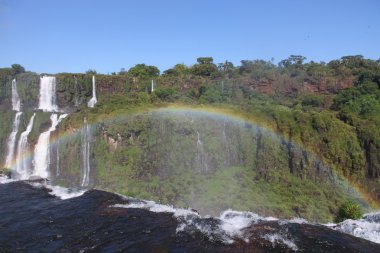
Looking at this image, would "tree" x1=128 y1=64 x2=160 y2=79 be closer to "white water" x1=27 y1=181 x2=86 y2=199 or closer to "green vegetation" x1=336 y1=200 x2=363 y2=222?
"white water" x1=27 y1=181 x2=86 y2=199

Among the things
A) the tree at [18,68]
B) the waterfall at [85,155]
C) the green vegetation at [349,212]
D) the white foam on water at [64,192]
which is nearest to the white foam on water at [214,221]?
the green vegetation at [349,212]

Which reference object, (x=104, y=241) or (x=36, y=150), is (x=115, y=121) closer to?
(x=36, y=150)

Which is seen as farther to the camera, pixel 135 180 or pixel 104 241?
pixel 135 180

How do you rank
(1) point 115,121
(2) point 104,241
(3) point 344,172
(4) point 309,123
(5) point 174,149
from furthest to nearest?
(1) point 115,121 < (5) point 174,149 < (4) point 309,123 < (3) point 344,172 < (2) point 104,241

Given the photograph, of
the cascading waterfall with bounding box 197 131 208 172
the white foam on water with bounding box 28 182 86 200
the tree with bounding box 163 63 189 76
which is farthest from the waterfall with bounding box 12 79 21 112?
the cascading waterfall with bounding box 197 131 208 172

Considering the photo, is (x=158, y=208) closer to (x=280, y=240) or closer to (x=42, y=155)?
(x=280, y=240)

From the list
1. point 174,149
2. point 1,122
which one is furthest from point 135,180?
point 1,122
